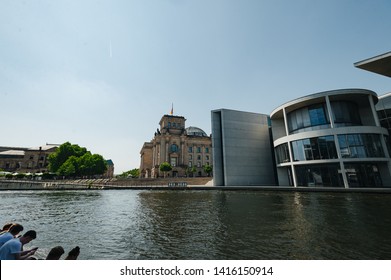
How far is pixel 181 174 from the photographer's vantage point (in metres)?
71.6

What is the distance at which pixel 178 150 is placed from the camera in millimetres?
75875

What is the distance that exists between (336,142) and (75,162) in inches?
2805

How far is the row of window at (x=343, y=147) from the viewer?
26938 mm

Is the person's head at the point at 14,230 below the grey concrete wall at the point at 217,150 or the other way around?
below

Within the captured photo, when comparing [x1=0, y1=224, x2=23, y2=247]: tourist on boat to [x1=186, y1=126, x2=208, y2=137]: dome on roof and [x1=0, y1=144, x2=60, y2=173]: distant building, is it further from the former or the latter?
[x1=0, y1=144, x2=60, y2=173]: distant building

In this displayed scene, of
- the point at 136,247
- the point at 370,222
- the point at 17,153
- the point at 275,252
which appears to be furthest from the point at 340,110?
the point at 17,153

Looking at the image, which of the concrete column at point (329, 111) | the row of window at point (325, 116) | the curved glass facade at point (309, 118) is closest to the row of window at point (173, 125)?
the curved glass facade at point (309, 118)

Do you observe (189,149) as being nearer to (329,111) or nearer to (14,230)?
(329,111)

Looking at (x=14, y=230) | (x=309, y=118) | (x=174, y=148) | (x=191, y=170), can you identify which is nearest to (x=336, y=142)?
(x=309, y=118)

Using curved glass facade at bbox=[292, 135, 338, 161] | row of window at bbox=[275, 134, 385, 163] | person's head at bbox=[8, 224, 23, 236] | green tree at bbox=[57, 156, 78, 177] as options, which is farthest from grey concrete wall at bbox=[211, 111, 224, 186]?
green tree at bbox=[57, 156, 78, 177]

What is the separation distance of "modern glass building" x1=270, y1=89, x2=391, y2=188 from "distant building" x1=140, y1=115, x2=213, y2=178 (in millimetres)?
43374

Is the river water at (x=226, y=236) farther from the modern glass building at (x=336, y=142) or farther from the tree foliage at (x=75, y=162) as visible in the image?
the tree foliage at (x=75, y=162)
